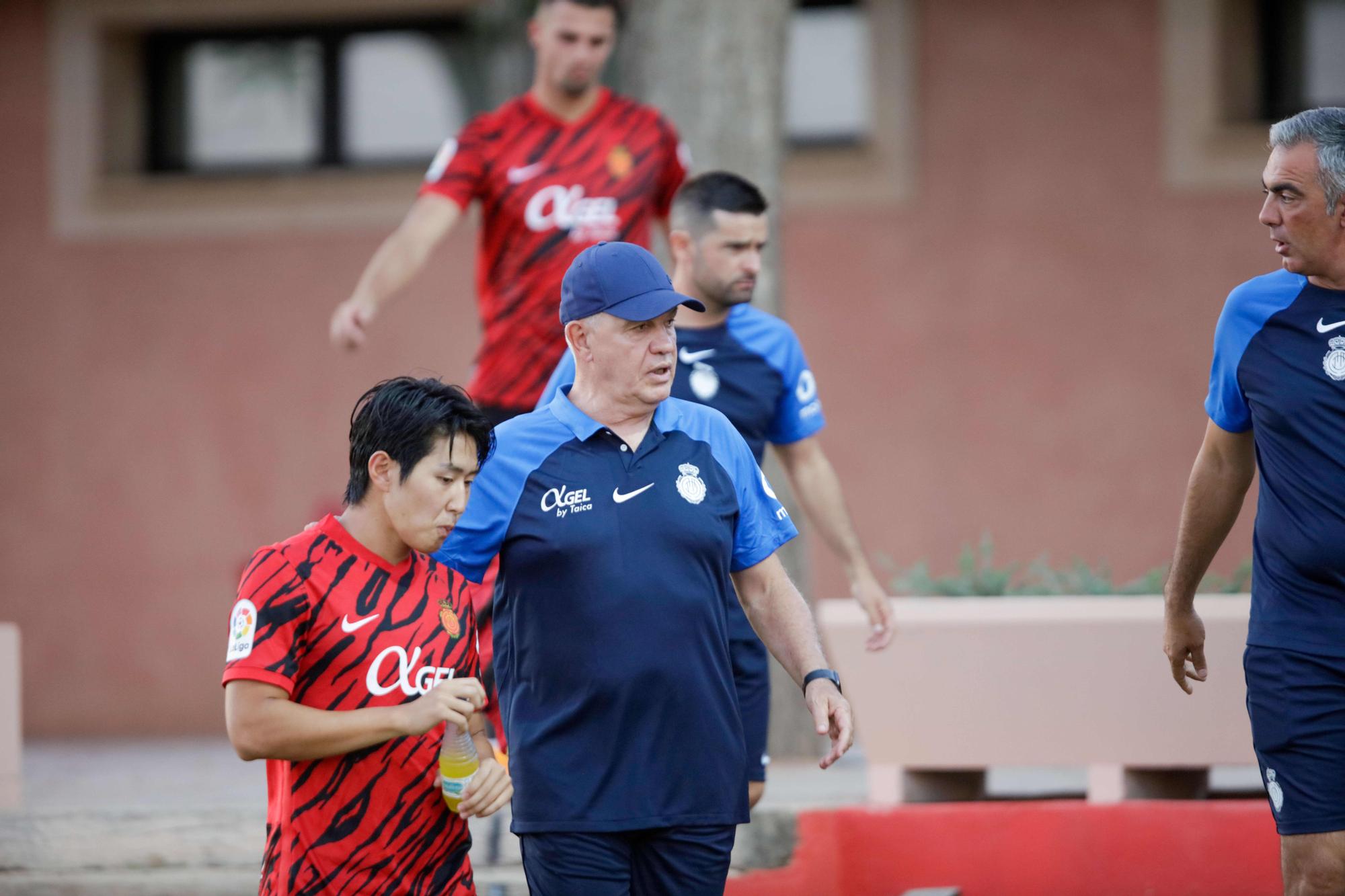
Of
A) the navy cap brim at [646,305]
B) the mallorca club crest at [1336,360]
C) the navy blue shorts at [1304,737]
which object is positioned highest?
the navy cap brim at [646,305]

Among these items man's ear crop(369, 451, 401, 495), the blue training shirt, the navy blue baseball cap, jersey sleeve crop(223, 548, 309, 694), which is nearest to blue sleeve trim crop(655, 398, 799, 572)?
the navy blue baseball cap

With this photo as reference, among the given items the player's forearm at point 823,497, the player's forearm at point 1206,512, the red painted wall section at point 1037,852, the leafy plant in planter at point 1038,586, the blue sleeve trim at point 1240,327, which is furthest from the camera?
the leafy plant in planter at point 1038,586

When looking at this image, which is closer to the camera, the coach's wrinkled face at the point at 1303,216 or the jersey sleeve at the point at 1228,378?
the coach's wrinkled face at the point at 1303,216

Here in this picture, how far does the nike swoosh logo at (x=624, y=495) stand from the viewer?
3361 millimetres

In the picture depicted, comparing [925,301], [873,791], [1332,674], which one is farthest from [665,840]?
[925,301]

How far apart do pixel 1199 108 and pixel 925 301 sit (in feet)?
6.15

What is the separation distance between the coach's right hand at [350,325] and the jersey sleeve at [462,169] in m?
0.65

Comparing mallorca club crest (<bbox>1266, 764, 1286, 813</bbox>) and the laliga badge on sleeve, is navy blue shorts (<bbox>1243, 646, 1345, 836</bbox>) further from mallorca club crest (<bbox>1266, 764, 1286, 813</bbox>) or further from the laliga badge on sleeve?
the laliga badge on sleeve

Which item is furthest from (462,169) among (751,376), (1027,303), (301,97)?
(301,97)

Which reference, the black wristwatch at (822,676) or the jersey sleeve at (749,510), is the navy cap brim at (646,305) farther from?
the black wristwatch at (822,676)

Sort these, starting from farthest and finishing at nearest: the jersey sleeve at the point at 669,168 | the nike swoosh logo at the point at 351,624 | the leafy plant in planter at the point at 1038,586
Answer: the leafy plant in planter at the point at 1038,586
the jersey sleeve at the point at 669,168
the nike swoosh logo at the point at 351,624

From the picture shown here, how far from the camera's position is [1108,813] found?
5609 millimetres

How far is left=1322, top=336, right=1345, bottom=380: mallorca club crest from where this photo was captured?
12.0ft

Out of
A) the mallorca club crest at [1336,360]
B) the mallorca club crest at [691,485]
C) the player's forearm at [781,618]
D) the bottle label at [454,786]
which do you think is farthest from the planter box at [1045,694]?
the bottle label at [454,786]
